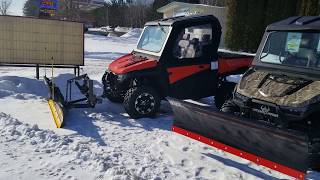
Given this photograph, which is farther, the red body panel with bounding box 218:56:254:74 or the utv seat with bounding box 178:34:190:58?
the red body panel with bounding box 218:56:254:74

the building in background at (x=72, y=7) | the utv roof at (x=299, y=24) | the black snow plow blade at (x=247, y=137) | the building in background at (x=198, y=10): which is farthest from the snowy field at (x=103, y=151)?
the building in background at (x=72, y=7)

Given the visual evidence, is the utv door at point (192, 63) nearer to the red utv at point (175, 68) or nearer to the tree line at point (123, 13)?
the red utv at point (175, 68)

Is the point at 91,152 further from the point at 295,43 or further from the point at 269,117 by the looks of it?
the point at 295,43

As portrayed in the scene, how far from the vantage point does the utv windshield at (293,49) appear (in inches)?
231

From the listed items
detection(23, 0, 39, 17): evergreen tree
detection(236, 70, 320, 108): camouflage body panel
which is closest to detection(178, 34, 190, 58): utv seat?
detection(236, 70, 320, 108): camouflage body panel

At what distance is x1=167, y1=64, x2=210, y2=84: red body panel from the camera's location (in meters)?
8.12

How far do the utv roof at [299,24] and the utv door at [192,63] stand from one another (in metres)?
1.87

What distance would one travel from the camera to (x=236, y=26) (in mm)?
28281

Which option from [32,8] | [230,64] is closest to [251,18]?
[230,64]

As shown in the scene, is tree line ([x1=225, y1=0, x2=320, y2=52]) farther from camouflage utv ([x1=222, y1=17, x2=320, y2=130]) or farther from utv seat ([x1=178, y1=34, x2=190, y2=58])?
camouflage utv ([x1=222, y1=17, x2=320, y2=130])

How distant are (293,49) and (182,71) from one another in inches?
102

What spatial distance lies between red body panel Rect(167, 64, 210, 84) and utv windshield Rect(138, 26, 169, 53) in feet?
1.75

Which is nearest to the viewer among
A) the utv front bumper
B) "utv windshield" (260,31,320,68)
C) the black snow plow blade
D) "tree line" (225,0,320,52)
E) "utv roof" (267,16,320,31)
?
the black snow plow blade

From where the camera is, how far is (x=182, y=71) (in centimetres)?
820
